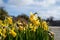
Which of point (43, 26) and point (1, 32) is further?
point (43, 26)

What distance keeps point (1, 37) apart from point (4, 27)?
12 cm

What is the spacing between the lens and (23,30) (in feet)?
10.5

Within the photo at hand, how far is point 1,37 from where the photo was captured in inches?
126

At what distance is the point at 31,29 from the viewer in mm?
3254

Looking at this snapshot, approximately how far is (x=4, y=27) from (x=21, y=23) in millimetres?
228

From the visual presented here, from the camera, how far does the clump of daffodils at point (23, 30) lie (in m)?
3.16

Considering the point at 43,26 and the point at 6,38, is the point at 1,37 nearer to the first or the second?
the point at 6,38

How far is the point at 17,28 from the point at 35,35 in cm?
24

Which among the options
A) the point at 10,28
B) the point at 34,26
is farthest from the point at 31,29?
the point at 10,28

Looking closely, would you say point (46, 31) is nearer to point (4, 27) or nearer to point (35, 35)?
point (35, 35)

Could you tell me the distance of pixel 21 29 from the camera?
3199mm

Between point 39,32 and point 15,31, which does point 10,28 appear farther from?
point 39,32

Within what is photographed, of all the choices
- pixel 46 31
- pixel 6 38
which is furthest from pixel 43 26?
pixel 6 38

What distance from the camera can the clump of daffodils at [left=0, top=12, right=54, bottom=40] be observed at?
10.4 feet
